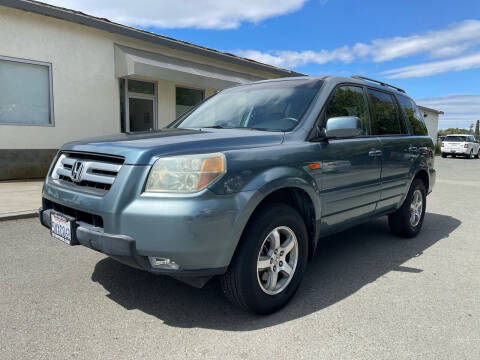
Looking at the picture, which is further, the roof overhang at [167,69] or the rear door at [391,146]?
the roof overhang at [167,69]

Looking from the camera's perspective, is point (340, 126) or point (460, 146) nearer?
point (340, 126)

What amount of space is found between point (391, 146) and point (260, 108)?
163 cm

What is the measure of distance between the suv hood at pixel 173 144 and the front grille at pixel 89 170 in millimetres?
56

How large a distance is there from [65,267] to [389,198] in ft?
11.3

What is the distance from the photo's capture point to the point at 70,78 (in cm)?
971

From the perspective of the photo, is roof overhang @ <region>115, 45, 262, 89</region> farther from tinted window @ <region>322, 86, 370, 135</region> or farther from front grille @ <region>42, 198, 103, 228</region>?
front grille @ <region>42, 198, 103, 228</region>

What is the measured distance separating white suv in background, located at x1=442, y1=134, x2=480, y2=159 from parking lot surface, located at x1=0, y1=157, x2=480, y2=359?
27154mm

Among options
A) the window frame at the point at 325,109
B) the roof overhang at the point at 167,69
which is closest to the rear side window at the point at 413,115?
the window frame at the point at 325,109

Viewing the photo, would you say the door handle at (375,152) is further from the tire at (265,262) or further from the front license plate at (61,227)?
the front license plate at (61,227)

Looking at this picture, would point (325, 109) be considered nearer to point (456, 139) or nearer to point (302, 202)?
point (302, 202)

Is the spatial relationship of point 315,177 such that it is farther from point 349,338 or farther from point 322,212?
point 349,338

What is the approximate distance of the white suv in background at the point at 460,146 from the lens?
27.7 meters

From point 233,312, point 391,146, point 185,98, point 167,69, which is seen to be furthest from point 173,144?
point 185,98

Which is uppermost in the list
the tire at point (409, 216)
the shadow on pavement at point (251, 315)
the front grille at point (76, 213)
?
the front grille at point (76, 213)
